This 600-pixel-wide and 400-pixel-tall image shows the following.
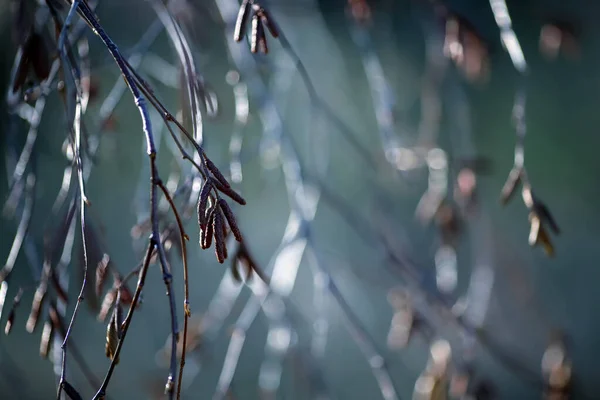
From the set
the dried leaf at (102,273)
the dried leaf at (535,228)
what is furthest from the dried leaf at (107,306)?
the dried leaf at (535,228)

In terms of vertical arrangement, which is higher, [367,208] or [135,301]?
[135,301]

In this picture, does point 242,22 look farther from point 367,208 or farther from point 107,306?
point 367,208

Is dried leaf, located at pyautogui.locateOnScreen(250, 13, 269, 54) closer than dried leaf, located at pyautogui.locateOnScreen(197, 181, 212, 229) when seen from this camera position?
No

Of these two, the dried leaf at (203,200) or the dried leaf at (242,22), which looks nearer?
the dried leaf at (203,200)

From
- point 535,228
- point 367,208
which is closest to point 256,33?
point 535,228

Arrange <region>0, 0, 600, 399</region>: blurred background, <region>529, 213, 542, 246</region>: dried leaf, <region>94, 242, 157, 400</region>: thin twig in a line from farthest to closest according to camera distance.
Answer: <region>0, 0, 600, 399</region>: blurred background → <region>529, 213, 542, 246</region>: dried leaf → <region>94, 242, 157, 400</region>: thin twig

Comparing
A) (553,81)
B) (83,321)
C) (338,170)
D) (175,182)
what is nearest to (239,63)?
(175,182)

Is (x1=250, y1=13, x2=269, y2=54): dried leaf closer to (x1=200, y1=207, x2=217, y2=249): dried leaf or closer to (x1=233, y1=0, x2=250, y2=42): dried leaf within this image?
(x1=233, y1=0, x2=250, y2=42): dried leaf

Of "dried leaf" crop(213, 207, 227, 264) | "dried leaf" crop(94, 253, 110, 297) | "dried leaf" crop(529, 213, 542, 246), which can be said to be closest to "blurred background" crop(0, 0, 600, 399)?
"dried leaf" crop(529, 213, 542, 246)

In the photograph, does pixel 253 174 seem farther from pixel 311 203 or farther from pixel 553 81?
pixel 311 203

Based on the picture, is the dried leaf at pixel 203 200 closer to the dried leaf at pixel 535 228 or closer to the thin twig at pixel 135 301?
the thin twig at pixel 135 301

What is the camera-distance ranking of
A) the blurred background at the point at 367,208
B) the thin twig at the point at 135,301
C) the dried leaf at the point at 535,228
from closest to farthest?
1. the thin twig at the point at 135,301
2. the dried leaf at the point at 535,228
3. the blurred background at the point at 367,208
